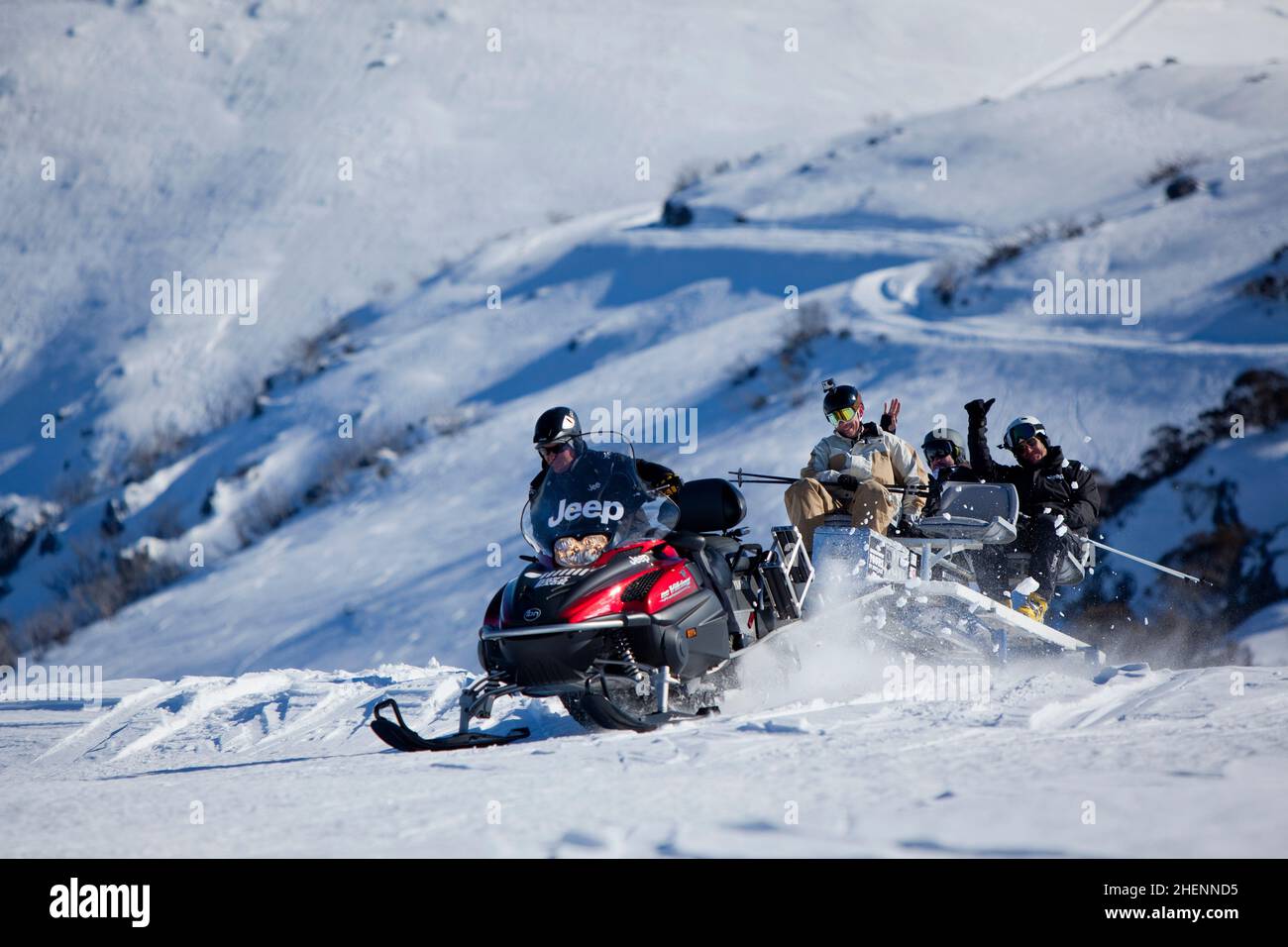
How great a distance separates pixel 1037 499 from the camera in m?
9.87

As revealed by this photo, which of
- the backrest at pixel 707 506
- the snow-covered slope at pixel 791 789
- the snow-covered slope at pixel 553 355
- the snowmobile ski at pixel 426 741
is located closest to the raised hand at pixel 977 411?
the snow-covered slope at pixel 553 355

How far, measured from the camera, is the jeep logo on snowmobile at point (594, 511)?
700cm

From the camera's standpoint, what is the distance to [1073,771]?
4762 mm

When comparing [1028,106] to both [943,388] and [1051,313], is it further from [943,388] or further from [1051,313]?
[943,388]

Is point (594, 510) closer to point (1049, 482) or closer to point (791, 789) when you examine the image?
point (791, 789)

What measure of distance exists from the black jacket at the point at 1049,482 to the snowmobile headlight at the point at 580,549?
3.88 metres

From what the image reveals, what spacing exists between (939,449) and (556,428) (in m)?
3.86

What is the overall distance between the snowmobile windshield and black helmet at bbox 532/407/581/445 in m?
0.14

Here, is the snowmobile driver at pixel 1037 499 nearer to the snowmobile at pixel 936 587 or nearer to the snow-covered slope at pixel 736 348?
the snowmobile at pixel 936 587

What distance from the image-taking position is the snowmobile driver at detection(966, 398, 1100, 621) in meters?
9.73

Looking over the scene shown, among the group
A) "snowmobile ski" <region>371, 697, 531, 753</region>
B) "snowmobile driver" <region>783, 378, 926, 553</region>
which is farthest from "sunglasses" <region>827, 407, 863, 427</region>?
"snowmobile ski" <region>371, 697, 531, 753</region>

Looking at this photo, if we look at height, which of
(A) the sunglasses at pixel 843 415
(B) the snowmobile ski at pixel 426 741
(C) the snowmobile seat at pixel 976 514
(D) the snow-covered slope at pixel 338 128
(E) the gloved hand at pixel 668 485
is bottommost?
(B) the snowmobile ski at pixel 426 741

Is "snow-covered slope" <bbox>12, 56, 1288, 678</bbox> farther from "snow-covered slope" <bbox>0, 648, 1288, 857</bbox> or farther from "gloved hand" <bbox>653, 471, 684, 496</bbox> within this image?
"snow-covered slope" <bbox>0, 648, 1288, 857</bbox>
